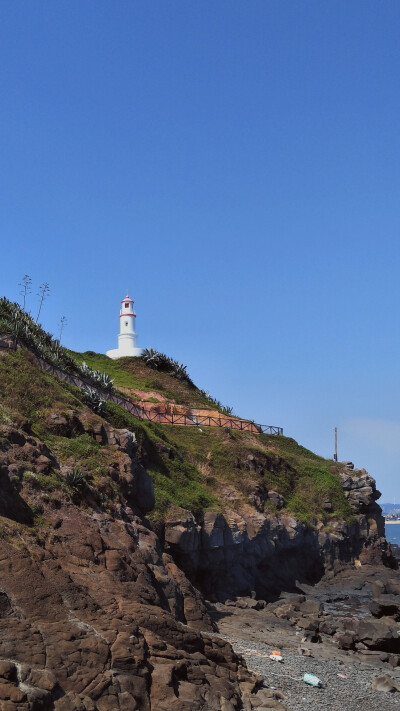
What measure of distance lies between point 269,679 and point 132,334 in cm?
6218

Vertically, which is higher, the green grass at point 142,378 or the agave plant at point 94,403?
the green grass at point 142,378

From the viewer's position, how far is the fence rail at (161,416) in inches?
1635

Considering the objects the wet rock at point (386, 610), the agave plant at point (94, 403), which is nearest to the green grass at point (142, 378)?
the agave plant at point (94, 403)

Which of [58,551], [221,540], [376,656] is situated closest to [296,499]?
[221,540]

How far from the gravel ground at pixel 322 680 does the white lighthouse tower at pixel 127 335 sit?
53860 millimetres

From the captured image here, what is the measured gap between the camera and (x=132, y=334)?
82125mm

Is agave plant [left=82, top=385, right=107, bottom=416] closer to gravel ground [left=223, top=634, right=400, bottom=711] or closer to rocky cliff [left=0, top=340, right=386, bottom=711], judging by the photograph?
rocky cliff [left=0, top=340, right=386, bottom=711]

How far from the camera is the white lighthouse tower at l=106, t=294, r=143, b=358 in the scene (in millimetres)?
79050

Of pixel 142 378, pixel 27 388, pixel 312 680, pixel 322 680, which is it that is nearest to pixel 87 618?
pixel 312 680

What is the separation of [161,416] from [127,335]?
93.3 feet

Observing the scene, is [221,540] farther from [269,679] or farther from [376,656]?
[269,679]

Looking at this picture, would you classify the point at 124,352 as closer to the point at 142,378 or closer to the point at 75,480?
the point at 142,378

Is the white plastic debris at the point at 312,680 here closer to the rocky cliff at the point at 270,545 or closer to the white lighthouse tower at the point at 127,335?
the rocky cliff at the point at 270,545

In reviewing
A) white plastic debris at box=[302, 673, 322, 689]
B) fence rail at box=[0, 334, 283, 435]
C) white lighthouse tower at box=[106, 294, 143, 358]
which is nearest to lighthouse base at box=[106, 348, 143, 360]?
white lighthouse tower at box=[106, 294, 143, 358]
